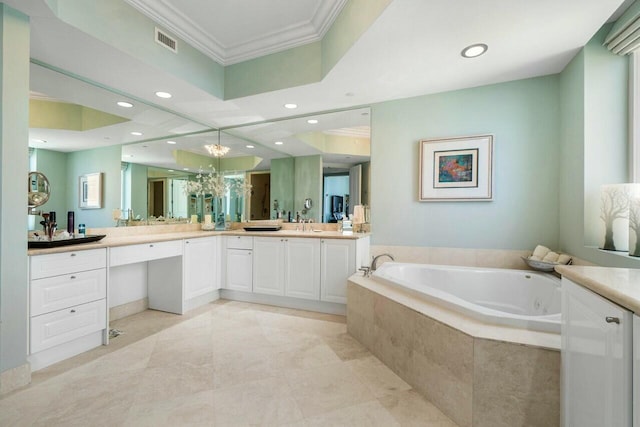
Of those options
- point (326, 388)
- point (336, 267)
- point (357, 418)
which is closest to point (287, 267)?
point (336, 267)

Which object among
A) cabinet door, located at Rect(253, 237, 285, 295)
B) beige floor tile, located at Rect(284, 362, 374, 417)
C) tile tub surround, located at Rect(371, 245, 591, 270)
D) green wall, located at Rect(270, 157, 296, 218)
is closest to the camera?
beige floor tile, located at Rect(284, 362, 374, 417)

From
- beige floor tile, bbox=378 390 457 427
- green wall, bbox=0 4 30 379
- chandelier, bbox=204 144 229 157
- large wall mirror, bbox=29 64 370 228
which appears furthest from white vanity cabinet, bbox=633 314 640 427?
chandelier, bbox=204 144 229 157

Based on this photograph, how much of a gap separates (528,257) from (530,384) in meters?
1.54

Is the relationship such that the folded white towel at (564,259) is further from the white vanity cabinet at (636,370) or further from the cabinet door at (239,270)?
the cabinet door at (239,270)

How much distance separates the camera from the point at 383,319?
2.11 metres

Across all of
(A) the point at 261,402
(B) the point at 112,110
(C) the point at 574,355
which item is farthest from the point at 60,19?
(C) the point at 574,355

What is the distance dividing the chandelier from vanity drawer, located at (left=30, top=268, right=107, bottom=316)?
214 centimetres

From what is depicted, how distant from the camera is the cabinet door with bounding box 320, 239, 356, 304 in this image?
9.69ft

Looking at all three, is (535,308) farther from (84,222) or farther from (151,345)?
(84,222)

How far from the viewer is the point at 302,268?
124 inches

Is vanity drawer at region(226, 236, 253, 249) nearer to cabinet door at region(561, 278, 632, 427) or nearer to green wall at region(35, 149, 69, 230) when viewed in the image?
green wall at region(35, 149, 69, 230)

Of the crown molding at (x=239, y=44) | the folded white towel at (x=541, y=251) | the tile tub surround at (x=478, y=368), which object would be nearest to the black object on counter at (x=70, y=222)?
the crown molding at (x=239, y=44)

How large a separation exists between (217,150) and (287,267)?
1.99 m

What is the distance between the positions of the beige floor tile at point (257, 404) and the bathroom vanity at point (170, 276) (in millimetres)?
1269
